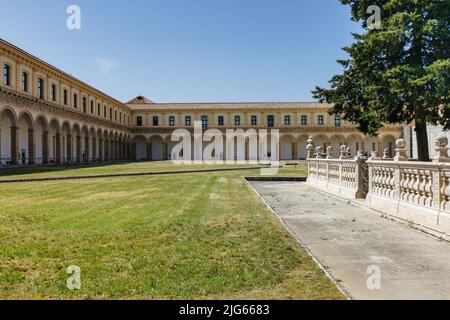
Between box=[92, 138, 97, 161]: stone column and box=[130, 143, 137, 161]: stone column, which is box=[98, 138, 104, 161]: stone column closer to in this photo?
box=[92, 138, 97, 161]: stone column

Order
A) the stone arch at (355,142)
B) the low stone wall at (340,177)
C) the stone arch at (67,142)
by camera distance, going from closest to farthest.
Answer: the low stone wall at (340,177), the stone arch at (67,142), the stone arch at (355,142)

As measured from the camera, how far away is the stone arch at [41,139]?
38834 millimetres

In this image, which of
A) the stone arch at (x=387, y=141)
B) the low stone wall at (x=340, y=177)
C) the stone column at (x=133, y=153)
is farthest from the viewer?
the stone column at (x=133, y=153)

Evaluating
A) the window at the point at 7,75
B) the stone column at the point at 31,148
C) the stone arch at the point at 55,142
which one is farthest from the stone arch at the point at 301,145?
the window at the point at 7,75

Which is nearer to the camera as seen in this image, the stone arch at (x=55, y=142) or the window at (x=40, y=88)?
the window at (x=40, y=88)

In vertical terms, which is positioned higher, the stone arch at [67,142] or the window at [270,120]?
the window at [270,120]

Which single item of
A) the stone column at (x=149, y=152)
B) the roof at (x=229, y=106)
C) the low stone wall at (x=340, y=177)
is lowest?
the low stone wall at (x=340, y=177)

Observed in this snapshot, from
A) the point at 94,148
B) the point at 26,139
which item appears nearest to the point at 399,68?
the point at 26,139

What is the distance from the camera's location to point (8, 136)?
35.6m

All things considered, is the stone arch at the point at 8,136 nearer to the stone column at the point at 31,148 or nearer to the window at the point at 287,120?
the stone column at the point at 31,148

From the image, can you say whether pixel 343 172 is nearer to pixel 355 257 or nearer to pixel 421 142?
pixel 355 257

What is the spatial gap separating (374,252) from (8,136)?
37.7 meters

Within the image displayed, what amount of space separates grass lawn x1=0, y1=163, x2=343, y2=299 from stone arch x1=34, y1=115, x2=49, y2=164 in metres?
32.3

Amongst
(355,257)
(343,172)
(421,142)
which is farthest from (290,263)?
(421,142)
